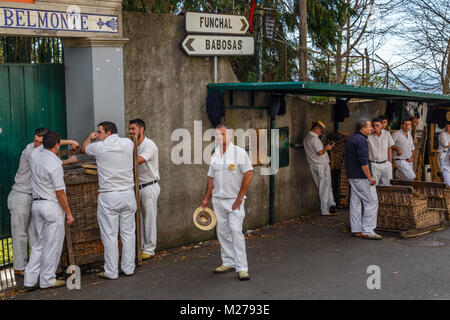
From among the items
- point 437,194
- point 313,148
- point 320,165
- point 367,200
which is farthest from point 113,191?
point 437,194

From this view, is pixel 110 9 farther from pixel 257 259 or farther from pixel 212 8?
pixel 212 8

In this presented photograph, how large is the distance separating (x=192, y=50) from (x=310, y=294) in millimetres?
4209

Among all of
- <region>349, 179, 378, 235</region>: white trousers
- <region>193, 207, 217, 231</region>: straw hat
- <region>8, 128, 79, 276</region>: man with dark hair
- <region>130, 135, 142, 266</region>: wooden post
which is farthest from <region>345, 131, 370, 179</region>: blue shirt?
<region>8, 128, 79, 276</region>: man with dark hair

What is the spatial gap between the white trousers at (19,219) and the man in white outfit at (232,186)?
2218mm

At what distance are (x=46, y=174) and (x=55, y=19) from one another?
2085 millimetres

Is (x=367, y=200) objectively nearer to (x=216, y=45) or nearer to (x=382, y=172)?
(x=382, y=172)

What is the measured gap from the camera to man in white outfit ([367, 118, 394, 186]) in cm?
1036

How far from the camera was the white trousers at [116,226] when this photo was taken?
6992 millimetres

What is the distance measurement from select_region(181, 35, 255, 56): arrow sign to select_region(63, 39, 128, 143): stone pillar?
121 centimetres

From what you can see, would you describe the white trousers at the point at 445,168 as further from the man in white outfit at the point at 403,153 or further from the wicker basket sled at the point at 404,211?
the wicker basket sled at the point at 404,211

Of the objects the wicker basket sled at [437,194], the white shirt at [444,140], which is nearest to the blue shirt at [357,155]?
the wicker basket sled at [437,194]

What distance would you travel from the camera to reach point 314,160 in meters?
11.3

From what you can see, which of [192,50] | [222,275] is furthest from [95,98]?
[222,275]

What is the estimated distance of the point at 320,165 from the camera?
11344 millimetres
